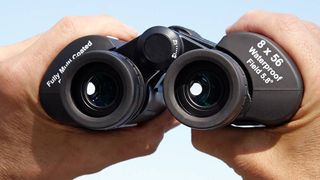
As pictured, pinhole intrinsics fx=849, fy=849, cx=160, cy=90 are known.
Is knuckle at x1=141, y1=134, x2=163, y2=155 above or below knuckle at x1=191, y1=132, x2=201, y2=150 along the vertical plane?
below

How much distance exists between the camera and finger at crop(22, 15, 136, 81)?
14.8 ft

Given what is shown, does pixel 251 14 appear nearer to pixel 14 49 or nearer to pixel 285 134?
pixel 285 134

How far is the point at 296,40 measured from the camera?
419 centimetres

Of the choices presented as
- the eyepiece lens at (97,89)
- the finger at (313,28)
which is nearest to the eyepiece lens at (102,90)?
the eyepiece lens at (97,89)

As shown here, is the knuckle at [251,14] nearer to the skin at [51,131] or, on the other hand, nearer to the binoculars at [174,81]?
the binoculars at [174,81]

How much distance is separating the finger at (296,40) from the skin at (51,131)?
0.84 meters

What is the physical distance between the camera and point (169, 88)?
4.11 m

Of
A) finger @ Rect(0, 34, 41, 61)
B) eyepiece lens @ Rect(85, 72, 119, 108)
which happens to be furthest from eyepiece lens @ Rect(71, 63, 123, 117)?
finger @ Rect(0, 34, 41, 61)

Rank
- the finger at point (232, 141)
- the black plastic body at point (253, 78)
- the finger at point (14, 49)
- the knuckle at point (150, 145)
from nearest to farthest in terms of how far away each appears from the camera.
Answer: the black plastic body at point (253, 78) < the finger at point (232, 141) < the knuckle at point (150, 145) < the finger at point (14, 49)

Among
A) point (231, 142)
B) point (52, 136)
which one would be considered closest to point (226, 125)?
point (231, 142)

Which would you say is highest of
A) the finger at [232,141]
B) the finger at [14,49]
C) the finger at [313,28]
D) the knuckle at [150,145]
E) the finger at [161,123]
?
the finger at [313,28]

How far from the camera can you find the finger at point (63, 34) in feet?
14.8

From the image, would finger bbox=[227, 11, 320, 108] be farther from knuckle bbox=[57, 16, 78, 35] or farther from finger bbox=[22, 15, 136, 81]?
knuckle bbox=[57, 16, 78, 35]

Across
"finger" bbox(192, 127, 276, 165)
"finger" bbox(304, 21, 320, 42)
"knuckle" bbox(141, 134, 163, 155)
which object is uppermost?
"finger" bbox(304, 21, 320, 42)
